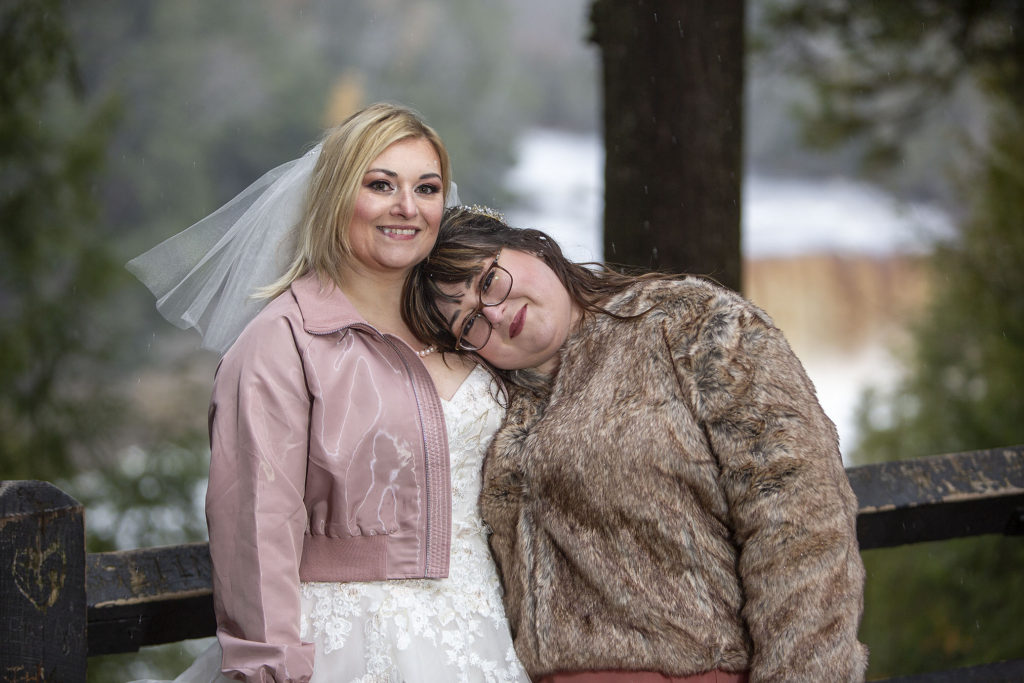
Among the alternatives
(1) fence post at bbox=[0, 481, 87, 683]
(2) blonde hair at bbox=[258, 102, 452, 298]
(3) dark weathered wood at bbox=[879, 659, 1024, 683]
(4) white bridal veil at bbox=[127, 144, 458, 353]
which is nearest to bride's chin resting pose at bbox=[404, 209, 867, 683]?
(2) blonde hair at bbox=[258, 102, 452, 298]

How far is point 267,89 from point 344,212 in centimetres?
2023

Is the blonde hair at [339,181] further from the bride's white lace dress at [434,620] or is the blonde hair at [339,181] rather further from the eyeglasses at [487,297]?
the bride's white lace dress at [434,620]

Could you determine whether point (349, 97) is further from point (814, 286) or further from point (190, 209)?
point (814, 286)

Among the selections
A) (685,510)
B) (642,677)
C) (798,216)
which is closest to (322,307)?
(685,510)

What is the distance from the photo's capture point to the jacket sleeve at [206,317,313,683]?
197 cm

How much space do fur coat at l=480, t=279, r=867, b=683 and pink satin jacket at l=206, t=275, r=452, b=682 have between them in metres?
0.24

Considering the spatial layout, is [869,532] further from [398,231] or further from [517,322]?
[398,231]

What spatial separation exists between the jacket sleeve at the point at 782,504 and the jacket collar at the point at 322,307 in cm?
76

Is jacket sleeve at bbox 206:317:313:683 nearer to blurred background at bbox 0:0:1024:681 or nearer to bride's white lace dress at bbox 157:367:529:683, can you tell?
bride's white lace dress at bbox 157:367:529:683

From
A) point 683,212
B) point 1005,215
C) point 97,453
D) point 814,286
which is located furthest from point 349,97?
point 683,212

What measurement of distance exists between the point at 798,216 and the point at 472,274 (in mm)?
20930

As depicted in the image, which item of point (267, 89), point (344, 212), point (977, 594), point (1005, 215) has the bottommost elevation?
point (977, 594)

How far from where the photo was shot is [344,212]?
2.25 meters

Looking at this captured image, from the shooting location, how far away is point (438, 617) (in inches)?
87.0
